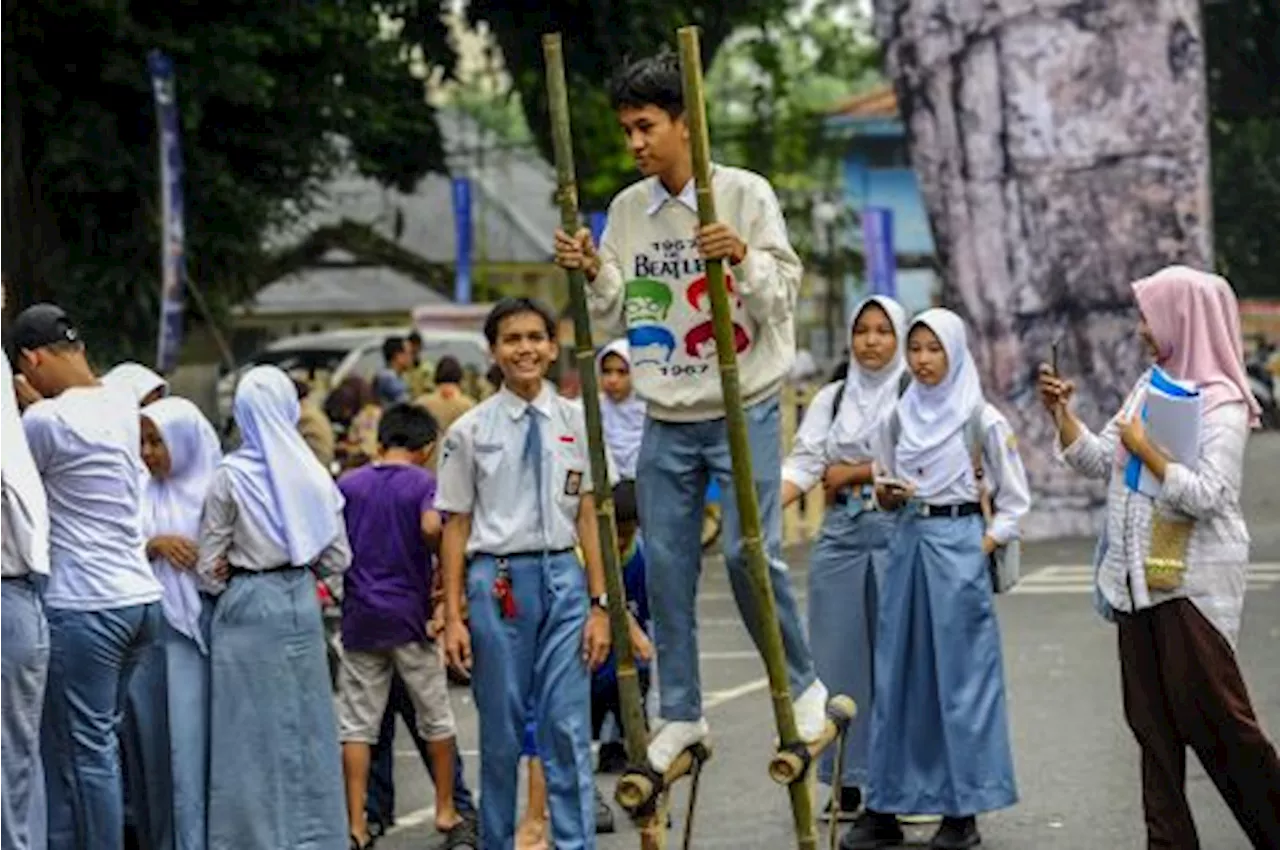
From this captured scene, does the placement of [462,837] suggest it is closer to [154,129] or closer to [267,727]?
[267,727]

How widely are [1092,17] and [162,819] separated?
17155 millimetres

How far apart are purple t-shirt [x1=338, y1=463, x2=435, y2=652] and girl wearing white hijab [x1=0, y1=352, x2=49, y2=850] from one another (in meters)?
2.44

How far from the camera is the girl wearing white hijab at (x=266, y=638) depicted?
37.3 ft

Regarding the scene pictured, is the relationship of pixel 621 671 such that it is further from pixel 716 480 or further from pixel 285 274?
pixel 285 274

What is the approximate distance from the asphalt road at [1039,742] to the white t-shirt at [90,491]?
2303 mm

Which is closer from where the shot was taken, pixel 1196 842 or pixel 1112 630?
pixel 1196 842

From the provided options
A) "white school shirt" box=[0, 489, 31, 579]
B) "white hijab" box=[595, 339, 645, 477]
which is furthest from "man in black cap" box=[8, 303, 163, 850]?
"white hijab" box=[595, 339, 645, 477]

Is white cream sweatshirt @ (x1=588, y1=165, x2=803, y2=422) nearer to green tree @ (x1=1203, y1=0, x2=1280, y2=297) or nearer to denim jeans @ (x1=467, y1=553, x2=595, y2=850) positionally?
denim jeans @ (x1=467, y1=553, x2=595, y2=850)

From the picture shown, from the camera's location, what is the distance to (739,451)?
8570 millimetres

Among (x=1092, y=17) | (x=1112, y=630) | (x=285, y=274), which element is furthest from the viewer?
(x=285, y=274)

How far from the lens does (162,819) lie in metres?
11.6

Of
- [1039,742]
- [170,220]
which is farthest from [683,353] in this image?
[170,220]

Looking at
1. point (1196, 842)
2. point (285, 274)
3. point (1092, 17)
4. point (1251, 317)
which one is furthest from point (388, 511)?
point (1251, 317)

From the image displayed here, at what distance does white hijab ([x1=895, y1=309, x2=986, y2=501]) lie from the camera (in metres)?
12.4
